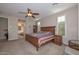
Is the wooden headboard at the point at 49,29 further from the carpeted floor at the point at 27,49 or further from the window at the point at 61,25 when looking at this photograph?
the carpeted floor at the point at 27,49

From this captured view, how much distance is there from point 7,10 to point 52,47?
4.50 ft

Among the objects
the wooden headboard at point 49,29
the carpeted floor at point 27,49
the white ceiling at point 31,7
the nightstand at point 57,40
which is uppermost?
the white ceiling at point 31,7

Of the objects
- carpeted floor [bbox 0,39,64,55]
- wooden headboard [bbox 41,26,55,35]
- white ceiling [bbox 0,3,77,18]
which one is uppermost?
white ceiling [bbox 0,3,77,18]

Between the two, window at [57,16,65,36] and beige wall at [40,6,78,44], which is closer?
beige wall at [40,6,78,44]

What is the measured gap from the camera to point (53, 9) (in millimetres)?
2102

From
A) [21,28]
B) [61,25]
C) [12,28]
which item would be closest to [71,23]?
[61,25]

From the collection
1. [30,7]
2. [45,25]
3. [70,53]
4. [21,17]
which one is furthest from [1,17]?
[70,53]

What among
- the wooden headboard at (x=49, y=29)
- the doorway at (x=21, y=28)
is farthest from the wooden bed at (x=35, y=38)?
the doorway at (x=21, y=28)

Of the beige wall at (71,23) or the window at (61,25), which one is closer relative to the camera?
the beige wall at (71,23)

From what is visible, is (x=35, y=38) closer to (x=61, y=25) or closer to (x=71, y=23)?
(x=61, y=25)

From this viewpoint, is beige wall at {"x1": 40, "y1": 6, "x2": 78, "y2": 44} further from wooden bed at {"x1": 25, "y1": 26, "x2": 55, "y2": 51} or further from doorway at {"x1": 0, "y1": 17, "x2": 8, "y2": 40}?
doorway at {"x1": 0, "y1": 17, "x2": 8, "y2": 40}

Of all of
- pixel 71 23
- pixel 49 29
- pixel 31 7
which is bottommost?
pixel 49 29

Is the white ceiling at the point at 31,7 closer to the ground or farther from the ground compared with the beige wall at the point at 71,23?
farther from the ground

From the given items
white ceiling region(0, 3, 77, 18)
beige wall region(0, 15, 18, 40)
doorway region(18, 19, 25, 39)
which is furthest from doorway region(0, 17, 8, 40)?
doorway region(18, 19, 25, 39)
